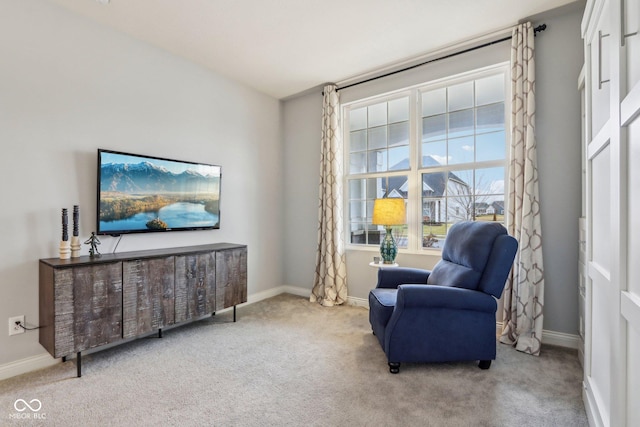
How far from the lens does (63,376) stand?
2094 millimetres

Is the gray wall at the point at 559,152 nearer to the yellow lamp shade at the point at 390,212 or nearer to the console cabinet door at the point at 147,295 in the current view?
the yellow lamp shade at the point at 390,212

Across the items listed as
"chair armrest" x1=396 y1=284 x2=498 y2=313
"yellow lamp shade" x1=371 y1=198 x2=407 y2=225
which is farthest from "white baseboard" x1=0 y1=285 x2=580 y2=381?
"yellow lamp shade" x1=371 y1=198 x2=407 y2=225

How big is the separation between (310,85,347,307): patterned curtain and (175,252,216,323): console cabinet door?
1370 mm

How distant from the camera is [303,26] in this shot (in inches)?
104

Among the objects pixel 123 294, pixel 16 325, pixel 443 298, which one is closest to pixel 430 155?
pixel 443 298

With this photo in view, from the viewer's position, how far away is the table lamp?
3.11 m

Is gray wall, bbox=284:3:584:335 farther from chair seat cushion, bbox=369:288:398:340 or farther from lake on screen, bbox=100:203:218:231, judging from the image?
lake on screen, bbox=100:203:218:231

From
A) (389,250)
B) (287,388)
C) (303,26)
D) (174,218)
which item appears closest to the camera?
(287,388)

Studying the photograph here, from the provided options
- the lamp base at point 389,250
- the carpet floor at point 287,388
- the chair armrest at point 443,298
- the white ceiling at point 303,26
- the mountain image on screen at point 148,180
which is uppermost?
the white ceiling at point 303,26

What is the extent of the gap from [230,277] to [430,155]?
95.3 inches

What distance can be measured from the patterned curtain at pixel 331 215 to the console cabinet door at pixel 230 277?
1.02 meters

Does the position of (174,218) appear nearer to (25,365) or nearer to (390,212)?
(25,365)

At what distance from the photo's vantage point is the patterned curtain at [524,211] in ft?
8.16

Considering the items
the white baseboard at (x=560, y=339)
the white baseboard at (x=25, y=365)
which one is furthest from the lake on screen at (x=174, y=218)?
the white baseboard at (x=560, y=339)
